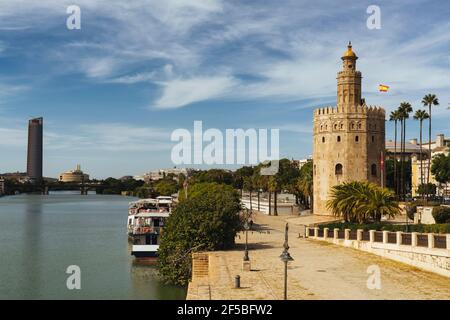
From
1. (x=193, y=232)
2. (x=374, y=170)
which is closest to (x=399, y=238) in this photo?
(x=193, y=232)

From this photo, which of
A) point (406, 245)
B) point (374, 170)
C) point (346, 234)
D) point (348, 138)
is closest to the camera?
point (406, 245)

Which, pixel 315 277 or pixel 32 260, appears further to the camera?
pixel 32 260

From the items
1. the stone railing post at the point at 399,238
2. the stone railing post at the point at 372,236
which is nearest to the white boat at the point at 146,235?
the stone railing post at the point at 372,236

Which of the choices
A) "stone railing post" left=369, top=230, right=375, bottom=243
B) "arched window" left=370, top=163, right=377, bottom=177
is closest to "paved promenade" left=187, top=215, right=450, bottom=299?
"stone railing post" left=369, top=230, right=375, bottom=243

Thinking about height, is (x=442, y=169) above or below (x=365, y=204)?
above

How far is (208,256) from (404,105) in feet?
165

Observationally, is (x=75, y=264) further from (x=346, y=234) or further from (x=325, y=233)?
(x=346, y=234)

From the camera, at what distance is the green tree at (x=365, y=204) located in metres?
47.4

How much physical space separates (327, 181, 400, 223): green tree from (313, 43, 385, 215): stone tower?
17231 mm

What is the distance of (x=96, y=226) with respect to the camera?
85.1m

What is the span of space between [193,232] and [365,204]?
15985 mm

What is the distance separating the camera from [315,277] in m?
30.1
